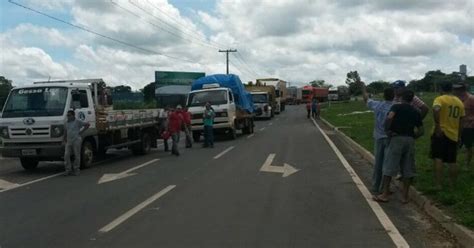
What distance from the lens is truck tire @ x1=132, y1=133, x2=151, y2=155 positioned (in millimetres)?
19712

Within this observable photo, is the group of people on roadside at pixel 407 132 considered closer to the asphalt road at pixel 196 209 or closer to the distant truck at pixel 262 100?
the asphalt road at pixel 196 209

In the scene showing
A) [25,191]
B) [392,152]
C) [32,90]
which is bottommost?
[25,191]

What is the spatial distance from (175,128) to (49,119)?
5254 millimetres

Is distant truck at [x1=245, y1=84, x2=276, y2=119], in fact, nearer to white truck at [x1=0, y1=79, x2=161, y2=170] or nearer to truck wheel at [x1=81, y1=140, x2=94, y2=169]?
white truck at [x1=0, y1=79, x2=161, y2=170]

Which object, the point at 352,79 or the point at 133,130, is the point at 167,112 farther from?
the point at 352,79

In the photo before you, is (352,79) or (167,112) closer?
(352,79)

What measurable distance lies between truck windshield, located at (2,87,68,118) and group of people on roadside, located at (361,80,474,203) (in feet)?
27.9

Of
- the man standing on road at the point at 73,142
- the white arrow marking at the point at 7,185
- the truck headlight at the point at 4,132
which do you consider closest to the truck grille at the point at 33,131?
the truck headlight at the point at 4,132

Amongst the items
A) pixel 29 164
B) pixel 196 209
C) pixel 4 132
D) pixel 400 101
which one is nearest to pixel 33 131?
pixel 4 132

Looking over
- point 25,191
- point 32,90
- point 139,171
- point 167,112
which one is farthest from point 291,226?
point 167,112

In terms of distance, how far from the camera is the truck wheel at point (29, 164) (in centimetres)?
1605

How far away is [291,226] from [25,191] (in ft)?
21.0

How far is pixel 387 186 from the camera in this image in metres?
9.91

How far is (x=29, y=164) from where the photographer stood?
16.2 m
